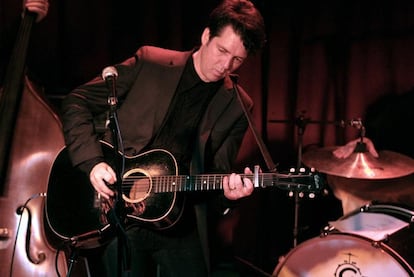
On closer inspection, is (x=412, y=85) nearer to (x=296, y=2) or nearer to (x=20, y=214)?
(x=296, y=2)

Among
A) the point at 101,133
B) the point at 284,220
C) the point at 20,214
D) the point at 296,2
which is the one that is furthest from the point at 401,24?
the point at 20,214

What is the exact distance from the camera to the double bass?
2.01 meters

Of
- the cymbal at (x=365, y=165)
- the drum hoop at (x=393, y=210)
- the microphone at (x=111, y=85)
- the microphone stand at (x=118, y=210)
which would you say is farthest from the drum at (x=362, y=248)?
the microphone at (x=111, y=85)

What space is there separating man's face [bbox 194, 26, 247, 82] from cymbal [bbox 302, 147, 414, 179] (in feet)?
2.82

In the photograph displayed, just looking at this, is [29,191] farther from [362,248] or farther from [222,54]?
[362,248]

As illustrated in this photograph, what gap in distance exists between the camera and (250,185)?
208 cm

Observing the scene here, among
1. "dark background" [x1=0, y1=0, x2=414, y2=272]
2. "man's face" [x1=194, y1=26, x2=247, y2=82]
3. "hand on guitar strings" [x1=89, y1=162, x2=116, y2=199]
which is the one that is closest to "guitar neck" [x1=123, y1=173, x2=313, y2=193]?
"hand on guitar strings" [x1=89, y1=162, x2=116, y2=199]

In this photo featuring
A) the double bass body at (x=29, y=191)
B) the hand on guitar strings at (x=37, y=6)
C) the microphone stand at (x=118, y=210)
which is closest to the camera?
the microphone stand at (x=118, y=210)

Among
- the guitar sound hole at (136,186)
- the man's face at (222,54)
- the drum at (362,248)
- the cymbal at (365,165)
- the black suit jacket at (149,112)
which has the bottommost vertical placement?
the drum at (362,248)

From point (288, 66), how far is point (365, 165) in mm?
1124

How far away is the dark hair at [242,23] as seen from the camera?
2.17m

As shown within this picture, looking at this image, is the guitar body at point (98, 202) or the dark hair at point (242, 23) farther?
the dark hair at point (242, 23)

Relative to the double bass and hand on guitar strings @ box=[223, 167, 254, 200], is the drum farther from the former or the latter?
the double bass

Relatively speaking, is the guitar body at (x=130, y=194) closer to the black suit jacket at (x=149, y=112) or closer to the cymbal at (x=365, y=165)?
the black suit jacket at (x=149, y=112)
